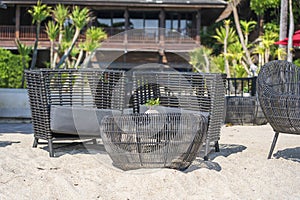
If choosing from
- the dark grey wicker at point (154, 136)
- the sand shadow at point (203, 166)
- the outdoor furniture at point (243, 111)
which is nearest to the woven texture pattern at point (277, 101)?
the sand shadow at point (203, 166)

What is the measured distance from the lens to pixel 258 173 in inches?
165

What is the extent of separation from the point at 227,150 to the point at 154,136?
66.0 inches

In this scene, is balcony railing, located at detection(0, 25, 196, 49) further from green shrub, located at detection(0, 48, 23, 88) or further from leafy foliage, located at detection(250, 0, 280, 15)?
green shrub, located at detection(0, 48, 23, 88)

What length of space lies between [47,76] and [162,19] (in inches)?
625

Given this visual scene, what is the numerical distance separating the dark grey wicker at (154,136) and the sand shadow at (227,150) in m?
0.92

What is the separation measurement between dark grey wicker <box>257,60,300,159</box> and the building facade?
13.3m

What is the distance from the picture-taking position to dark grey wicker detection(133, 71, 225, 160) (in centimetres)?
480

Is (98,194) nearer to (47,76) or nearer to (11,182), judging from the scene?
(11,182)

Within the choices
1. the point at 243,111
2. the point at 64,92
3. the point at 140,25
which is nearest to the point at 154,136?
the point at 64,92

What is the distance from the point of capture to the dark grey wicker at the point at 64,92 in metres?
4.72

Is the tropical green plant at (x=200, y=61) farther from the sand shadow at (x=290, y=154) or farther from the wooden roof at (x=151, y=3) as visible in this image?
the sand shadow at (x=290, y=154)

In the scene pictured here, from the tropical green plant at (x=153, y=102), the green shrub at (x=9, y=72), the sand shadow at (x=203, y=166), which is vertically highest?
the green shrub at (x=9, y=72)

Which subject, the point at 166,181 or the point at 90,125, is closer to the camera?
the point at 166,181

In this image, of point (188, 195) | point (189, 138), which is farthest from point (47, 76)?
point (188, 195)
